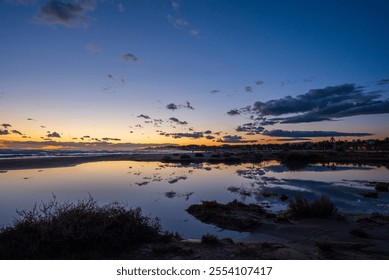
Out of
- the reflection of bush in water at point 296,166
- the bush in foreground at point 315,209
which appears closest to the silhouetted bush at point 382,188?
the bush in foreground at point 315,209

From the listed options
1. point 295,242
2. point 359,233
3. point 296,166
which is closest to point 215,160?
point 296,166

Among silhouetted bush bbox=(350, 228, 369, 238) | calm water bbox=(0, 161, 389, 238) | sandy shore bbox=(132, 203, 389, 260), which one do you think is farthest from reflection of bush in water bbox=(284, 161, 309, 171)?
silhouetted bush bbox=(350, 228, 369, 238)

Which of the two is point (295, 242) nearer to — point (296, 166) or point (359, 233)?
point (359, 233)

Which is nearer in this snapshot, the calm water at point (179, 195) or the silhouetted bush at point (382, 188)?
the calm water at point (179, 195)

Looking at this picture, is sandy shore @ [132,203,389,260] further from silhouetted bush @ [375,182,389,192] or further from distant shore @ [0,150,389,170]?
distant shore @ [0,150,389,170]

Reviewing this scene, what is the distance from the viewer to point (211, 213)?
1147cm

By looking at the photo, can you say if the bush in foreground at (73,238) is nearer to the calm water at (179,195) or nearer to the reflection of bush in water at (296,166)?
the calm water at (179,195)

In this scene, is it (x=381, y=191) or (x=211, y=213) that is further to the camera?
(x=381, y=191)

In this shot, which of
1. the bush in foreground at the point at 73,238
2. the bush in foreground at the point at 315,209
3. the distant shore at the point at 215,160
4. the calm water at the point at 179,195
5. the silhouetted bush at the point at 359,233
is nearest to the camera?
the bush in foreground at the point at 73,238

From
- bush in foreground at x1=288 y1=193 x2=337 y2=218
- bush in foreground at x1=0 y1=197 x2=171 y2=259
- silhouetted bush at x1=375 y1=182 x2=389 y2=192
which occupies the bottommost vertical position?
silhouetted bush at x1=375 y1=182 x2=389 y2=192

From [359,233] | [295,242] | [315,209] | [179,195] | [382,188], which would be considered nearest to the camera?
[295,242]

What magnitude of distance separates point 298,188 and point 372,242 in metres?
11.0
